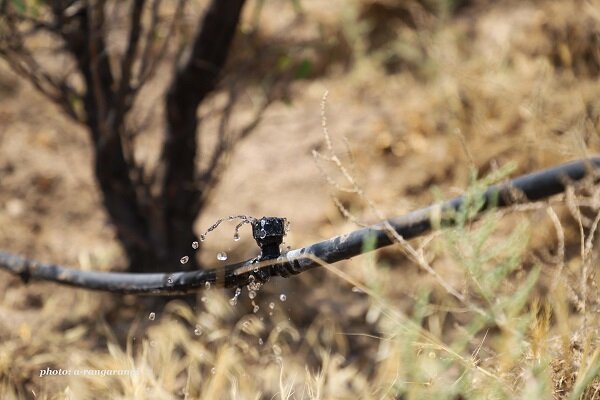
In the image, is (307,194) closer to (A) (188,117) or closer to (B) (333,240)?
(A) (188,117)

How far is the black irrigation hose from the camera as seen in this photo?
4.20 feet

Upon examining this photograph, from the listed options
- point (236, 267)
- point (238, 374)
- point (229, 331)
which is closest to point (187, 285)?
point (236, 267)

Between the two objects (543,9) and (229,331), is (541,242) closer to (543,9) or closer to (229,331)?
(229,331)

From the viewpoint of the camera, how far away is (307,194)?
117 inches

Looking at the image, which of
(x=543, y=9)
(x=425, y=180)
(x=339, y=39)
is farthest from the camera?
(x=339, y=39)

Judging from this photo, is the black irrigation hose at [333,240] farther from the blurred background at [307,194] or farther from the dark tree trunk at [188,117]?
the dark tree trunk at [188,117]

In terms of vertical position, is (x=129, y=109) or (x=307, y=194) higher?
(x=129, y=109)

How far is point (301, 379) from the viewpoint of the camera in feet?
6.51

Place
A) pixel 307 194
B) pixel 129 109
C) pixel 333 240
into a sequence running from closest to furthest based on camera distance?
1. pixel 333 240
2. pixel 129 109
3. pixel 307 194

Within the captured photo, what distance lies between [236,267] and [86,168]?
1.80 m

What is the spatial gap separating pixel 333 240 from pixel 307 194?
60.9 inches

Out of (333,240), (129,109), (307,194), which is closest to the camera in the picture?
(333,240)

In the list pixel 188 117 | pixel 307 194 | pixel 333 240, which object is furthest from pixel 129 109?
pixel 333 240

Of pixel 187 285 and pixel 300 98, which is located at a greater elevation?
pixel 300 98
